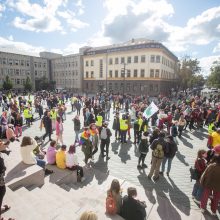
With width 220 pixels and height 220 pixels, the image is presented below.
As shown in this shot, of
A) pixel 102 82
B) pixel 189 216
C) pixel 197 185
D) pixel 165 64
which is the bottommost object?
pixel 189 216

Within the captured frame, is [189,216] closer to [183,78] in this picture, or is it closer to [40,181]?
[40,181]

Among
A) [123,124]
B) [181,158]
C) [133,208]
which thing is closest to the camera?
[133,208]

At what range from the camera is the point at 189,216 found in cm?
527

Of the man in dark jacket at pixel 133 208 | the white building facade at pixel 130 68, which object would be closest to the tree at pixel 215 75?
the white building facade at pixel 130 68

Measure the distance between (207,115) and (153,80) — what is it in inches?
1098

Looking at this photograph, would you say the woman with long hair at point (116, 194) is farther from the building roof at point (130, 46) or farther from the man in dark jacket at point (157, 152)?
the building roof at point (130, 46)

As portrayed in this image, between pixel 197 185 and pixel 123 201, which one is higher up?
pixel 123 201

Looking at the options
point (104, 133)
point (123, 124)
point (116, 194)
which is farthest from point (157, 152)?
point (123, 124)

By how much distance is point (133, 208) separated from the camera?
4023 mm

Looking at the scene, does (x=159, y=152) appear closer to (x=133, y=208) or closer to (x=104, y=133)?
(x=104, y=133)

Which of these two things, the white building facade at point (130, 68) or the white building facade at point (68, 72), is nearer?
the white building facade at point (130, 68)

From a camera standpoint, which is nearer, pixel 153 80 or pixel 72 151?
pixel 72 151

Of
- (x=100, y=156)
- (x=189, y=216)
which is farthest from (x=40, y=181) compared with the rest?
(x=189, y=216)

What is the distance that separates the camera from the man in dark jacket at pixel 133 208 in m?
3.99
